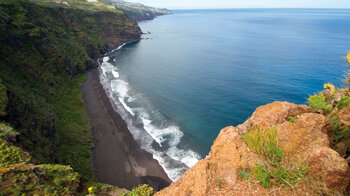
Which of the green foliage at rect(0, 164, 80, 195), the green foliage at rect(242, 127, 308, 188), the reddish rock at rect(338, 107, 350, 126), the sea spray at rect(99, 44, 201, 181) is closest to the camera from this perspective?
the green foliage at rect(242, 127, 308, 188)

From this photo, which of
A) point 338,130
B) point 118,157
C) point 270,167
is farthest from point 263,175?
point 118,157

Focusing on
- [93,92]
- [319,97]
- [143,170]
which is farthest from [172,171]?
[93,92]

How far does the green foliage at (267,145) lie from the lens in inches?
298

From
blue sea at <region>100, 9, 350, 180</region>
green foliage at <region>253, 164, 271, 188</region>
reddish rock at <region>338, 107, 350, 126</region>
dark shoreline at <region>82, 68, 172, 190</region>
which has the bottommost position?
dark shoreline at <region>82, 68, 172, 190</region>

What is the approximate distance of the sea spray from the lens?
3034 centimetres

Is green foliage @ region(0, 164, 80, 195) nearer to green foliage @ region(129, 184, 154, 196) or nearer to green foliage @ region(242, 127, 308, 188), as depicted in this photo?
green foliage @ region(129, 184, 154, 196)

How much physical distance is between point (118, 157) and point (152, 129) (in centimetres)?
938

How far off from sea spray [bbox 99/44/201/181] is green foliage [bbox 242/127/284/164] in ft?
70.9

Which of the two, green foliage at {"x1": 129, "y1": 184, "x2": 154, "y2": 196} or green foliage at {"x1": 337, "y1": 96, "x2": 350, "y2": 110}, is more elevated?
green foliage at {"x1": 337, "y1": 96, "x2": 350, "y2": 110}

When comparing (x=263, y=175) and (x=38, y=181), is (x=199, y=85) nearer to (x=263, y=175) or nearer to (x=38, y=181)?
(x=38, y=181)

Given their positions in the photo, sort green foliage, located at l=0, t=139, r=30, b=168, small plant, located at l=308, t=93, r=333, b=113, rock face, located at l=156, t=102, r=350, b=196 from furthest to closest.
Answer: green foliage, located at l=0, t=139, r=30, b=168 < small plant, located at l=308, t=93, r=333, b=113 < rock face, located at l=156, t=102, r=350, b=196

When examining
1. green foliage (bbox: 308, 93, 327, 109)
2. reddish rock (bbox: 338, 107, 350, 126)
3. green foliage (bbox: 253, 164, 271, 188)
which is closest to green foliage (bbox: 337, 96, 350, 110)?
green foliage (bbox: 308, 93, 327, 109)

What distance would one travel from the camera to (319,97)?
1040 centimetres

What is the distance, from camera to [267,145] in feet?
26.2
